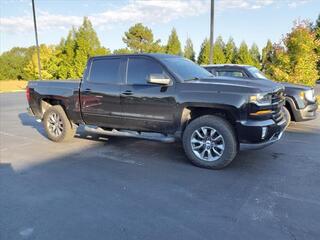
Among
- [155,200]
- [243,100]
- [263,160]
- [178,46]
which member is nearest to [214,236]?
[155,200]

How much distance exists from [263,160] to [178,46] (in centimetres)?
2987

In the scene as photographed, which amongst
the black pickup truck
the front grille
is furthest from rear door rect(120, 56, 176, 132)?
the black pickup truck

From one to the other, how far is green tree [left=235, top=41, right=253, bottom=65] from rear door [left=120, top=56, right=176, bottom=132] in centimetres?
2746

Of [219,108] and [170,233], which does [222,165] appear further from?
[170,233]

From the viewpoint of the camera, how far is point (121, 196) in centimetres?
398

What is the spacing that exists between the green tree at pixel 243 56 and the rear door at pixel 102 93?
27.2 meters

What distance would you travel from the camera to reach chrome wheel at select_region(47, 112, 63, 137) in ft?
22.7

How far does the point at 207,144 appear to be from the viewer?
5.05 m

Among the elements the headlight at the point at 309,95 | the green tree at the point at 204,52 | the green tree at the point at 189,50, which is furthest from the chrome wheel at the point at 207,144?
the green tree at the point at 189,50

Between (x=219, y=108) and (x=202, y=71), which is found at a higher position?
(x=202, y=71)

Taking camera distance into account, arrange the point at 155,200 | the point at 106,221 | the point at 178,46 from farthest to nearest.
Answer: the point at 178,46 → the point at 155,200 → the point at 106,221

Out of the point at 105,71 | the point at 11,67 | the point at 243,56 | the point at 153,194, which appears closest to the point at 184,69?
the point at 105,71

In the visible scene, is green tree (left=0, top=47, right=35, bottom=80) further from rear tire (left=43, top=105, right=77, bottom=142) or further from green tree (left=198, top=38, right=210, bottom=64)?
rear tire (left=43, top=105, right=77, bottom=142)

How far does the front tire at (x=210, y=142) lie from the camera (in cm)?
487
